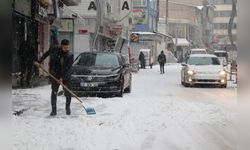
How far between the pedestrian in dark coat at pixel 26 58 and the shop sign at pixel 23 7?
1176 millimetres

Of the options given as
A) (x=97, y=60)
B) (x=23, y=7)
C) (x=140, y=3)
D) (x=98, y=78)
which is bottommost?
(x=98, y=78)

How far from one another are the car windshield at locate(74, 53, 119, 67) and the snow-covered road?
105 inches

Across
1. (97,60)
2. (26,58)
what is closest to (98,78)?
(97,60)

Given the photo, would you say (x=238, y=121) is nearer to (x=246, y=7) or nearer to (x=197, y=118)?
(x=246, y=7)

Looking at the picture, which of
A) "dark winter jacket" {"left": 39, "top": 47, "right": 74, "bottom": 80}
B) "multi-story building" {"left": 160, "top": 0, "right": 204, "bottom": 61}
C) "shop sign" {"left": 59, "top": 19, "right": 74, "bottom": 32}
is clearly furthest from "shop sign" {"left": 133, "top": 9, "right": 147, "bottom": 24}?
"dark winter jacket" {"left": 39, "top": 47, "right": 74, "bottom": 80}

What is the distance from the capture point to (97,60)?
17891 millimetres

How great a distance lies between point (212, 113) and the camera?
494 inches

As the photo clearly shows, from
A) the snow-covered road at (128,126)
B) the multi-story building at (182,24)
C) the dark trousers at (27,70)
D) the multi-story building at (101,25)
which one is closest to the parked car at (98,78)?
A: the snow-covered road at (128,126)

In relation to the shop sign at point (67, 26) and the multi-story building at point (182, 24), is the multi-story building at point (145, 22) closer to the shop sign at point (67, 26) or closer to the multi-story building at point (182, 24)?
the multi-story building at point (182, 24)

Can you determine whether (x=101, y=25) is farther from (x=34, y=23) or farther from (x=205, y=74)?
(x=205, y=74)

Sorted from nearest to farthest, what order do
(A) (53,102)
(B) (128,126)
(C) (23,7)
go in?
(B) (128,126), (A) (53,102), (C) (23,7)

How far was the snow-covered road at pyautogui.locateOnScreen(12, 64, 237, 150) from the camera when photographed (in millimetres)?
8023

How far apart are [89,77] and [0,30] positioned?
40.6ft

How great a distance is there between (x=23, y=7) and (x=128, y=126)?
11.1m
